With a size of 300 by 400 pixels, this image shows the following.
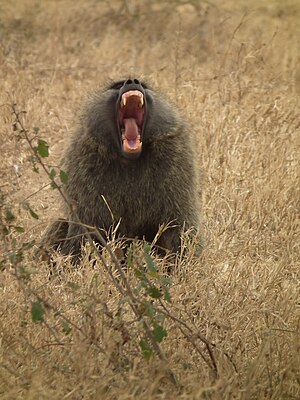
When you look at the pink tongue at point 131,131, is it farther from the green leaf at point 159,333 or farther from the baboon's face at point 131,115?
the green leaf at point 159,333

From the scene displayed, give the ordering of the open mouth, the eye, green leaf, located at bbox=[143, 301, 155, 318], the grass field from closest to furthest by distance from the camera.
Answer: green leaf, located at bbox=[143, 301, 155, 318]
the grass field
the open mouth
the eye

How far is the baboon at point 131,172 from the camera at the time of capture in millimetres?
4156

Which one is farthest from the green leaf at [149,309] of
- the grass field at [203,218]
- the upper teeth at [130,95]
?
the upper teeth at [130,95]

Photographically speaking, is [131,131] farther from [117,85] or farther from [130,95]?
[117,85]

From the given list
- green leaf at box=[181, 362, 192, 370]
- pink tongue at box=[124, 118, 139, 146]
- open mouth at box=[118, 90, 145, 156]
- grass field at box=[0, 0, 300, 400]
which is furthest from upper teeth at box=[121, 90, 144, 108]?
green leaf at box=[181, 362, 192, 370]

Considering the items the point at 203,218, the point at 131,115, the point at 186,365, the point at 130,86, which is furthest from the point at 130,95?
the point at 186,365

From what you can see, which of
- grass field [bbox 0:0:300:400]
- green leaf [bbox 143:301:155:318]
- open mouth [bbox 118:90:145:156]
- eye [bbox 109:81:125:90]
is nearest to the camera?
green leaf [bbox 143:301:155:318]

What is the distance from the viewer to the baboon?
164 inches

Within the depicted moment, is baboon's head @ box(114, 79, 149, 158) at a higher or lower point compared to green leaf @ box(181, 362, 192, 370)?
higher

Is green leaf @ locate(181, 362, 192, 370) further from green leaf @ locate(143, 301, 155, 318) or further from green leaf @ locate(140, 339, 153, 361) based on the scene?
green leaf @ locate(143, 301, 155, 318)

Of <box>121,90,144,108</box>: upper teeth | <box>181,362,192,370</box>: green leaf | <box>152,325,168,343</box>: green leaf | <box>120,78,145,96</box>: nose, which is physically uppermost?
<box>120,78,145,96</box>: nose

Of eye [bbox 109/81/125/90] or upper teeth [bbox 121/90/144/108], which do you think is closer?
upper teeth [bbox 121/90/144/108]

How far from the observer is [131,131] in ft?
13.5

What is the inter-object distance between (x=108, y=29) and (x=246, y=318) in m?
6.13
